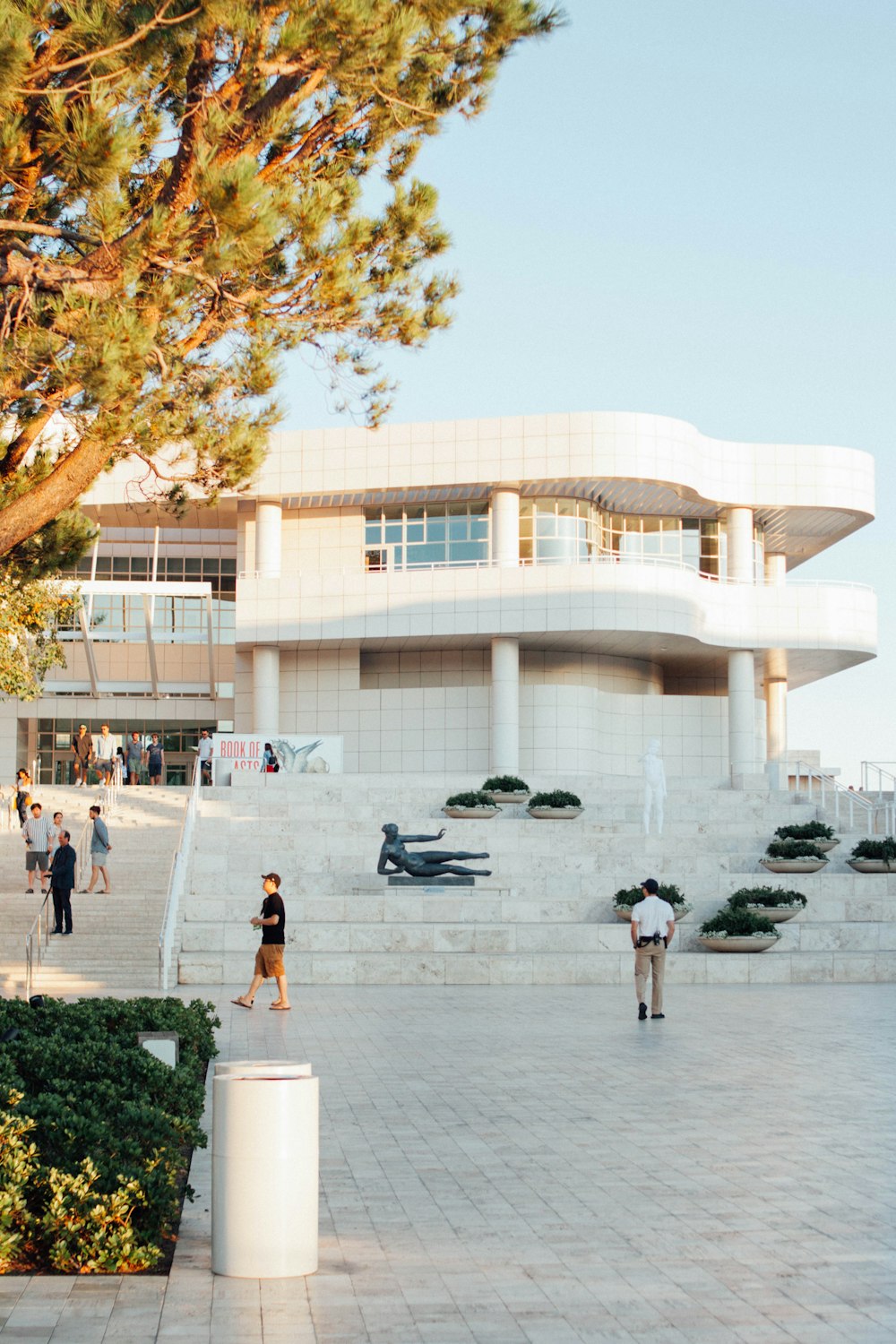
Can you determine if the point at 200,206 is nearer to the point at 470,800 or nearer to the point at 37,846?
the point at 37,846

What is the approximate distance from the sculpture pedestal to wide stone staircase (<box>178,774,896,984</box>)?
18cm

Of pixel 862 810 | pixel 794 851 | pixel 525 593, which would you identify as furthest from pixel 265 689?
pixel 794 851

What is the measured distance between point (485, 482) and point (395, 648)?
19.7 feet

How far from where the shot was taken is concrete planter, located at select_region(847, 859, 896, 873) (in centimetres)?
2662

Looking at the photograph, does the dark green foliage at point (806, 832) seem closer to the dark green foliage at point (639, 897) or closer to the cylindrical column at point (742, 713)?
the dark green foliage at point (639, 897)

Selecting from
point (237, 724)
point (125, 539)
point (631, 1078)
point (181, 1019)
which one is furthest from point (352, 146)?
point (125, 539)

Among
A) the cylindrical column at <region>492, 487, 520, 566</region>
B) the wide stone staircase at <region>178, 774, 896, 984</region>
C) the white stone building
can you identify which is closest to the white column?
the white stone building

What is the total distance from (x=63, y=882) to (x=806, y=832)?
14.5 meters

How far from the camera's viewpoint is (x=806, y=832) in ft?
92.6

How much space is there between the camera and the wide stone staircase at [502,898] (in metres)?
20.8

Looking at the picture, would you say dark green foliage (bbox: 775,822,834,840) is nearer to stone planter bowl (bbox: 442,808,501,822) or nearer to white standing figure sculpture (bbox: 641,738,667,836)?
white standing figure sculpture (bbox: 641,738,667,836)

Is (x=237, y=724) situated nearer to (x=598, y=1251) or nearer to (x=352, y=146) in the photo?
(x=352, y=146)

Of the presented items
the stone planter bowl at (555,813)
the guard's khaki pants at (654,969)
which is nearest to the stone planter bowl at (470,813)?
the stone planter bowl at (555,813)

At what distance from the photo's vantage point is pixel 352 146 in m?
12.3
